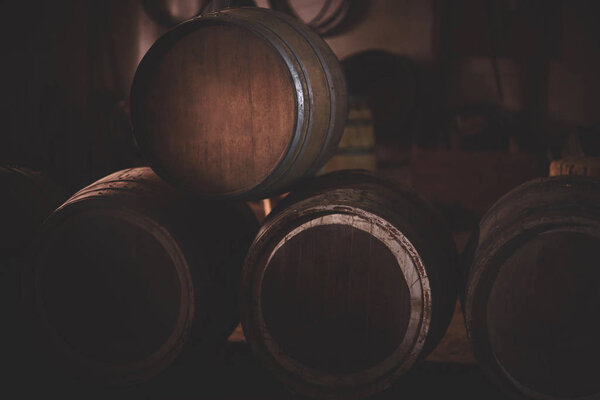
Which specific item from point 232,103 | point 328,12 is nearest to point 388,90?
point 328,12

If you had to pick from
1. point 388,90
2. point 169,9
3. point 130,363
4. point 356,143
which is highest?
point 169,9

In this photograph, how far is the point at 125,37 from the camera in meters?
7.19

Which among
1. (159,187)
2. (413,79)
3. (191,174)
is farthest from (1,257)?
(413,79)

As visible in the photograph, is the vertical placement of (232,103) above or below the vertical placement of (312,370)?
above

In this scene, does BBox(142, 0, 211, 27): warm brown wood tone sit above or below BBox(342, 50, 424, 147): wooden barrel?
above

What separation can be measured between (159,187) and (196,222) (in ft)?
0.71

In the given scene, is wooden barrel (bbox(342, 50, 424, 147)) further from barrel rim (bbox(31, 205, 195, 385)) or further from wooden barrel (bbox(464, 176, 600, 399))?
barrel rim (bbox(31, 205, 195, 385))

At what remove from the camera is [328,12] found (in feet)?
21.3

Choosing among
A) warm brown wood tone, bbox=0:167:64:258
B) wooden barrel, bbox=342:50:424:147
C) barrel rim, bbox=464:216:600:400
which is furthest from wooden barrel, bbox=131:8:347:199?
wooden barrel, bbox=342:50:424:147

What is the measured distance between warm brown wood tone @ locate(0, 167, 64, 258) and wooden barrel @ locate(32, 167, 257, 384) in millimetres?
497

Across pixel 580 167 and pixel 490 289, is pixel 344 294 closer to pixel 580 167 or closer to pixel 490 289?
pixel 490 289

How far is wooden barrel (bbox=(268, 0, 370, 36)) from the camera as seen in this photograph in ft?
21.1

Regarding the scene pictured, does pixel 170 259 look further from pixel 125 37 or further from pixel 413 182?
A: pixel 125 37

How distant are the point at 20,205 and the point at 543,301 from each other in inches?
86.7
